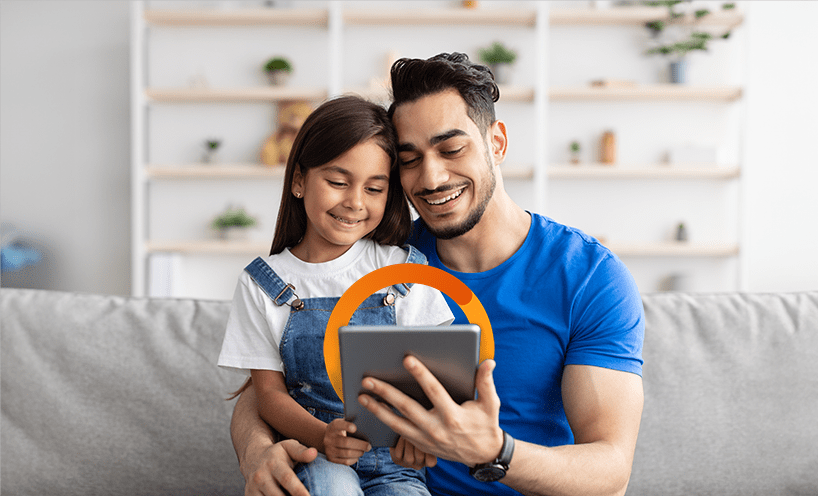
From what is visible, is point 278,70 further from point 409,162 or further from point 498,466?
point 498,466

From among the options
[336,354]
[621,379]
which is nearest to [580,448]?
[621,379]

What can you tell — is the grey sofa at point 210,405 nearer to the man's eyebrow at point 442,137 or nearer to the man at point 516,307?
the man at point 516,307

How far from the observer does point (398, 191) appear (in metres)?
1.31

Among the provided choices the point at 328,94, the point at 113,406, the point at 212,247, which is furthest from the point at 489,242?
the point at 212,247

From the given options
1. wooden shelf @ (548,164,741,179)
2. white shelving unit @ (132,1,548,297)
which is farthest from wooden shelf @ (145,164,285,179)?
wooden shelf @ (548,164,741,179)

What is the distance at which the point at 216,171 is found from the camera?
151 inches

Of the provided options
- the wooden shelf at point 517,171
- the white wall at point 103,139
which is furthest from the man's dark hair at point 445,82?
the white wall at point 103,139

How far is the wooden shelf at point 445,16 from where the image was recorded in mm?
3799

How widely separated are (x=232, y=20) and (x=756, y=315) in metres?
3.61

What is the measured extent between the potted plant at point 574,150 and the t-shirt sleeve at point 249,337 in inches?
126

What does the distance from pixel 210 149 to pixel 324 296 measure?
10.5ft

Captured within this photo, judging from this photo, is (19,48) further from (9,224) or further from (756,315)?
(756,315)

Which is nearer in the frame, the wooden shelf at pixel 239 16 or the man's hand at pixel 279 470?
the man's hand at pixel 279 470

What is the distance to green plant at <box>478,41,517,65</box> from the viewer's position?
12.5 feet
